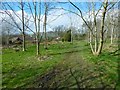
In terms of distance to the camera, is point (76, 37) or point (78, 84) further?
point (76, 37)

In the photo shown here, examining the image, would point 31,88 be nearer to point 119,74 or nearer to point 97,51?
point 119,74

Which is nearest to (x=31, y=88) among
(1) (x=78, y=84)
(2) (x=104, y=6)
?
(1) (x=78, y=84)

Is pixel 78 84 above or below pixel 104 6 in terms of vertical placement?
below

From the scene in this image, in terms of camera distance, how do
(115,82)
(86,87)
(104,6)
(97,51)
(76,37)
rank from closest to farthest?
(86,87) → (115,82) → (104,6) → (97,51) → (76,37)

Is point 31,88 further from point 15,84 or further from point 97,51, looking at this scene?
point 97,51

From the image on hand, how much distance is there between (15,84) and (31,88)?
897mm

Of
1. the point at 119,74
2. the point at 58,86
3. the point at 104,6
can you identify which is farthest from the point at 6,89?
the point at 104,6

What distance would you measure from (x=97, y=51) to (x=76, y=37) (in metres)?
55.2

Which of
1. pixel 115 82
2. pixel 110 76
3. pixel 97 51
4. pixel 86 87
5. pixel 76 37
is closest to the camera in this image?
pixel 86 87

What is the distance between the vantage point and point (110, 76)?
856 cm

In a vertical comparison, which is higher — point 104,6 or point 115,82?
point 104,6

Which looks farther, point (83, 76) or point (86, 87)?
point (83, 76)

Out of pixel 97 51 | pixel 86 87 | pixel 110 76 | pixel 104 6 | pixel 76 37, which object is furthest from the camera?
pixel 76 37

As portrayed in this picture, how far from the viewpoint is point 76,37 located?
2849 inches
